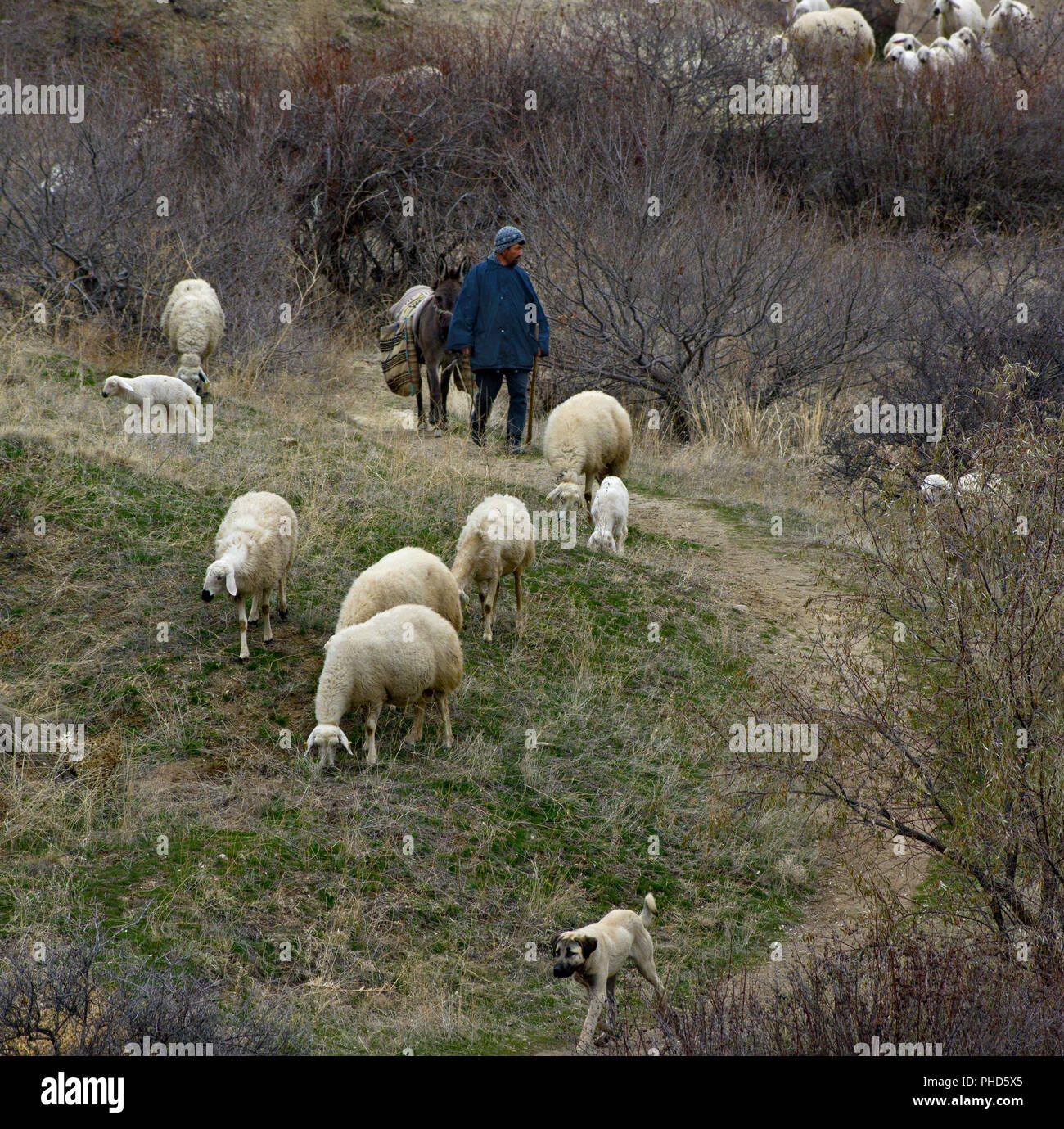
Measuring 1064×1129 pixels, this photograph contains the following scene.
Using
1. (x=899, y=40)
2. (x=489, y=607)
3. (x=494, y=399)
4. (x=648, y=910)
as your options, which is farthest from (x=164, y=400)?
(x=899, y=40)

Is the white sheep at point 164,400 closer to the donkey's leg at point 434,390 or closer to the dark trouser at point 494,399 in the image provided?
the dark trouser at point 494,399

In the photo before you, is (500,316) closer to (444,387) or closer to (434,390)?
(434,390)

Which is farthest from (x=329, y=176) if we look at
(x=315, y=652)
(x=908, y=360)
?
(x=315, y=652)

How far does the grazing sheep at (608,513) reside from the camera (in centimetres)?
1052

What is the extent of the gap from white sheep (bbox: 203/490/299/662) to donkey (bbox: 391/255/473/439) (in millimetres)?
5002

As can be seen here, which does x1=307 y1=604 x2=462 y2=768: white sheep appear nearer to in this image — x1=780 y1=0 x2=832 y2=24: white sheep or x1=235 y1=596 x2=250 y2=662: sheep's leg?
x1=235 y1=596 x2=250 y2=662: sheep's leg

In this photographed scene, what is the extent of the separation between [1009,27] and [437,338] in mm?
20560

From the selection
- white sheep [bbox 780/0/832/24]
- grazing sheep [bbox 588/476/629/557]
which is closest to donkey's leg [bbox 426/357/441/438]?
grazing sheep [bbox 588/476/629/557]

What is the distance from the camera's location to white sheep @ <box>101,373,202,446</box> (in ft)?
36.4

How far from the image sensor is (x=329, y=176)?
66.4 feet

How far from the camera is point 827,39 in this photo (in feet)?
88.9

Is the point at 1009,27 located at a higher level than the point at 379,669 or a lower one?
higher

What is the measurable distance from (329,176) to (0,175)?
20.9 feet

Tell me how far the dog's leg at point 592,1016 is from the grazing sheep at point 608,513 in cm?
541
